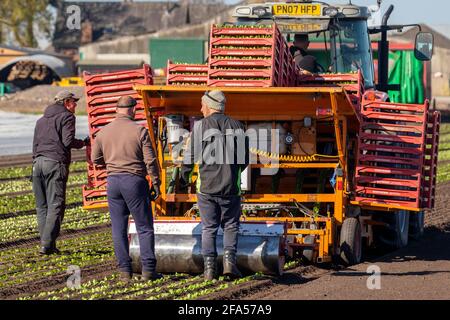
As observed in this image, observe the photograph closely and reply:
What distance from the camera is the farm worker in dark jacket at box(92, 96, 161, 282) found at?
32.8 ft

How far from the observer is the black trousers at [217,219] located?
1004 centimetres

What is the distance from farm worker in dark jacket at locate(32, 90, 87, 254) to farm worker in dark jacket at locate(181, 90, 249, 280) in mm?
2270

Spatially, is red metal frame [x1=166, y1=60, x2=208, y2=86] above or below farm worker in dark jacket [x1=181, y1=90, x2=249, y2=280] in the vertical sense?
above

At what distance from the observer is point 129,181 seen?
996cm

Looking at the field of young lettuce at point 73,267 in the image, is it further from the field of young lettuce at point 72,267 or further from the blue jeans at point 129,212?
the blue jeans at point 129,212

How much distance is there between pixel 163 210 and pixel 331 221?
70.0 inches

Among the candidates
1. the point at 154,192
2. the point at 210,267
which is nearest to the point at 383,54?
the point at 154,192

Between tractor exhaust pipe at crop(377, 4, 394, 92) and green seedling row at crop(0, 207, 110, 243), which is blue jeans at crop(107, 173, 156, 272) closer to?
green seedling row at crop(0, 207, 110, 243)

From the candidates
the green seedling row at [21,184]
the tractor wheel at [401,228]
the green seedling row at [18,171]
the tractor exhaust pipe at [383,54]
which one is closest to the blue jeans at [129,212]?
the tractor wheel at [401,228]

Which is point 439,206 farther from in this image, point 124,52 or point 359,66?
point 124,52

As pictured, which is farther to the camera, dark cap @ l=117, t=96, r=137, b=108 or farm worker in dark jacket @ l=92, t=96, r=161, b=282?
dark cap @ l=117, t=96, r=137, b=108

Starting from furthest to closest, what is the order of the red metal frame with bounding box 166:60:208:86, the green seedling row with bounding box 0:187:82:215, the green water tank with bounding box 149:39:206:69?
the green water tank with bounding box 149:39:206:69 → the green seedling row with bounding box 0:187:82:215 → the red metal frame with bounding box 166:60:208:86

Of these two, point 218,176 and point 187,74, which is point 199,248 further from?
point 187,74

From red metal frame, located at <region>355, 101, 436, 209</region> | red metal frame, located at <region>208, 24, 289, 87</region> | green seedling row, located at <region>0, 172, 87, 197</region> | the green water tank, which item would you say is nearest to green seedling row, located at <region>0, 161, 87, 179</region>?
green seedling row, located at <region>0, 172, 87, 197</region>
